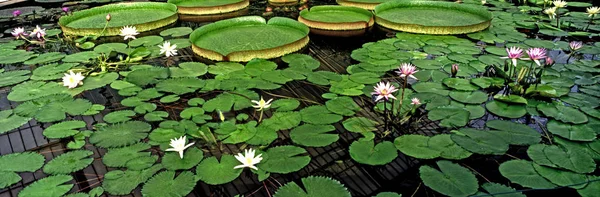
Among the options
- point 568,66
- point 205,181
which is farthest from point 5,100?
point 568,66

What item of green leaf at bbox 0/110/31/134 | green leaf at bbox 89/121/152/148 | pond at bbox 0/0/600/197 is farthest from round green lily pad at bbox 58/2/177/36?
green leaf at bbox 89/121/152/148

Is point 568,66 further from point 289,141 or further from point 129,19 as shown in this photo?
point 129,19

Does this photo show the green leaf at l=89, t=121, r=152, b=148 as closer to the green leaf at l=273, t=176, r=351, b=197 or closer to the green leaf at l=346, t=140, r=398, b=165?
the green leaf at l=273, t=176, r=351, b=197

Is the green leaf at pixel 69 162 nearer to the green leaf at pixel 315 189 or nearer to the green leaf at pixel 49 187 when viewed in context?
the green leaf at pixel 49 187

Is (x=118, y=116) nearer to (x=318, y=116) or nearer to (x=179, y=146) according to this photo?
(x=179, y=146)

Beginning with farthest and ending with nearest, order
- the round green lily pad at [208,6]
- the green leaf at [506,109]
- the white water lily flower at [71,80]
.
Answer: the round green lily pad at [208,6], the white water lily flower at [71,80], the green leaf at [506,109]

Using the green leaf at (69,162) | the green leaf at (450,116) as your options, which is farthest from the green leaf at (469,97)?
the green leaf at (69,162)
